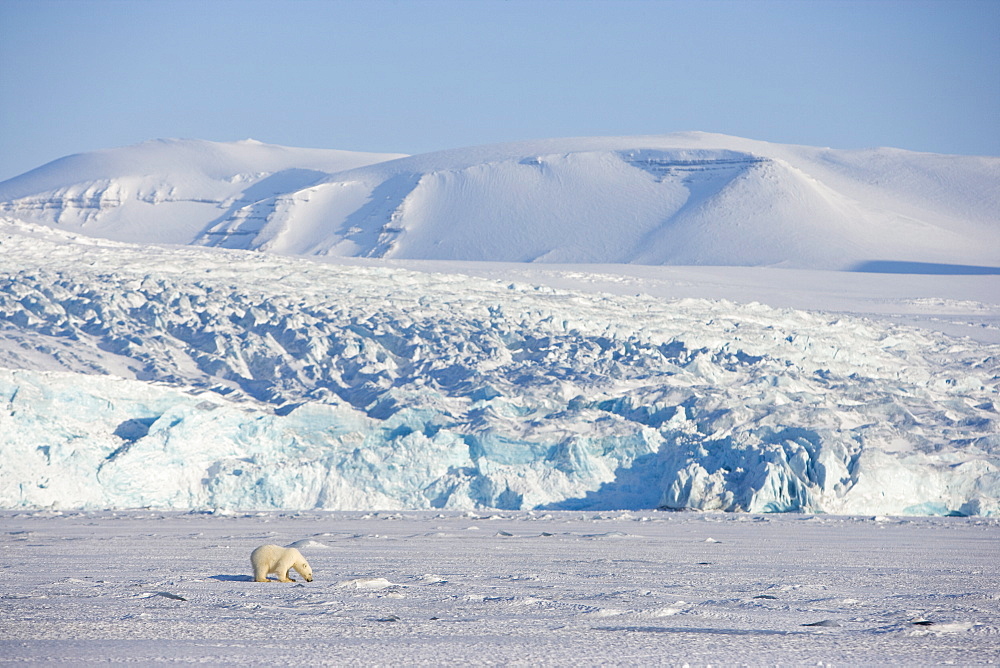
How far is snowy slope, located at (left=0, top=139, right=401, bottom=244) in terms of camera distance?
79.2 m

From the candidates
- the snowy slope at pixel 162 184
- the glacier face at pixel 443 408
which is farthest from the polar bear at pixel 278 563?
the snowy slope at pixel 162 184

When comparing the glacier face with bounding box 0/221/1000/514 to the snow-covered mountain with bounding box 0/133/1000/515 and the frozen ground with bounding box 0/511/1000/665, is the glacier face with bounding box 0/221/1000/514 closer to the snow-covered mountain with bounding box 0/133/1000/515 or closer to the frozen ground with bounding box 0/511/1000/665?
the snow-covered mountain with bounding box 0/133/1000/515

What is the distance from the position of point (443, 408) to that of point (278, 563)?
29.2ft

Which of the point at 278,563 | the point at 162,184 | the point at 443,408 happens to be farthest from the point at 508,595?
the point at 162,184

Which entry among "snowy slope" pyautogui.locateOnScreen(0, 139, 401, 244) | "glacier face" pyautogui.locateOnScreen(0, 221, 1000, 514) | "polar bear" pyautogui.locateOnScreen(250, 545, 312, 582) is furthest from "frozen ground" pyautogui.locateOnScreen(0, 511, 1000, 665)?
"snowy slope" pyautogui.locateOnScreen(0, 139, 401, 244)

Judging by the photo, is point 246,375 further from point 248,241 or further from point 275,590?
point 248,241

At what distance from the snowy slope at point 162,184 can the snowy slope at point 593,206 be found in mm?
264

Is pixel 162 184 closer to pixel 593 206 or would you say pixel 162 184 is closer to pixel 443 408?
pixel 593 206

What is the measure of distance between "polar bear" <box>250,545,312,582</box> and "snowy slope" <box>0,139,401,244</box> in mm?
69754

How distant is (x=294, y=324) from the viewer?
20.1 metres

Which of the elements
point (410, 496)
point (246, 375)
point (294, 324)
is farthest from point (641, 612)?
point (294, 324)

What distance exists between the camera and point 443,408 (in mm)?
16016

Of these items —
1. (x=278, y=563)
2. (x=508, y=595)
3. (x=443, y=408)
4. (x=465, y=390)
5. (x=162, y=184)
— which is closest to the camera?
(x=508, y=595)

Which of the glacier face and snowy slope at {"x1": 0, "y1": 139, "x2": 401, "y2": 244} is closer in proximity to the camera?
the glacier face
